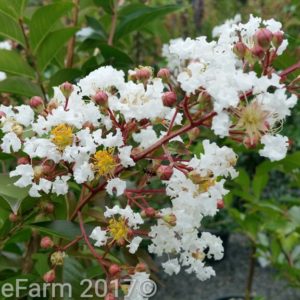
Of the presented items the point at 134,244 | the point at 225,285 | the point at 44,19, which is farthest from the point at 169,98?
the point at 225,285

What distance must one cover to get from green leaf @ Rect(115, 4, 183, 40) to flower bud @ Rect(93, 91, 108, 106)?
17.1 inches

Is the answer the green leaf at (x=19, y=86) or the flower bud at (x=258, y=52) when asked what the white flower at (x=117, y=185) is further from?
the green leaf at (x=19, y=86)

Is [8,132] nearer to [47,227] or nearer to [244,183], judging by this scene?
[47,227]

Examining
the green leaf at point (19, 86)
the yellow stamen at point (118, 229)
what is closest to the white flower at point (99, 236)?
the yellow stamen at point (118, 229)

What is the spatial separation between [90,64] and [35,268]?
40 centimetres

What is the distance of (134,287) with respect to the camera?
0.68 m

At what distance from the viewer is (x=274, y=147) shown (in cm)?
59

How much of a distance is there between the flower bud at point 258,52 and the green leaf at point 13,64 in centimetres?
49

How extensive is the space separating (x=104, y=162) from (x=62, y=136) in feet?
0.19

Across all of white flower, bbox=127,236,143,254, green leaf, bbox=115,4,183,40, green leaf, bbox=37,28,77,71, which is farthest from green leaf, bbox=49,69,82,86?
white flower, bbox=127,236,143,254

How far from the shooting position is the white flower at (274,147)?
59cm

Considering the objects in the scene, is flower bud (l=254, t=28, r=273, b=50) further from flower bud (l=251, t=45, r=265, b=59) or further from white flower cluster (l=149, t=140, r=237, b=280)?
white flower cluster (l=149, t=140, r=237, b=280)

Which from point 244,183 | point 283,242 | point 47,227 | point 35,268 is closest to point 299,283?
point 283,242

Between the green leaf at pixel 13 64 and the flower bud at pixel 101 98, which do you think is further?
the green leaf at pixel 13 64
